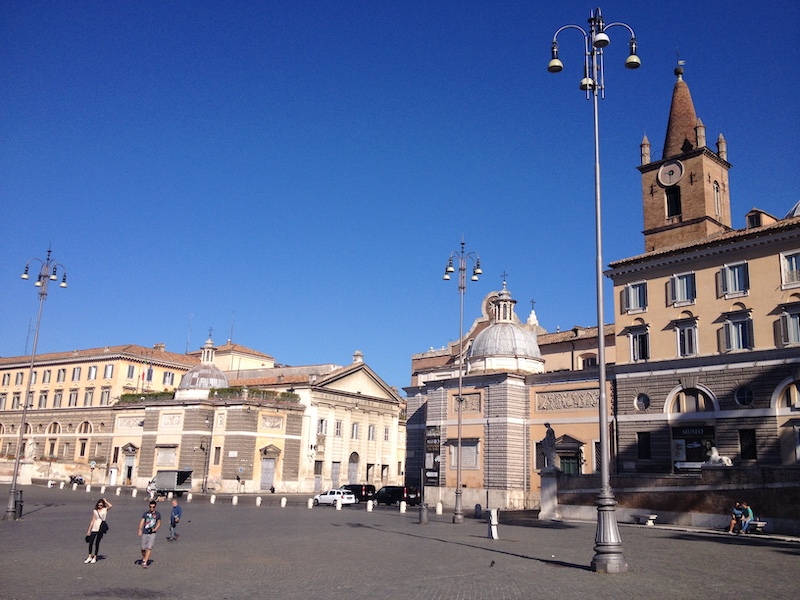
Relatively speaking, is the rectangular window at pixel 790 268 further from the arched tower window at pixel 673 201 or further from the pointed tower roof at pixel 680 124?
the pointed tower roof at pixel 680 124

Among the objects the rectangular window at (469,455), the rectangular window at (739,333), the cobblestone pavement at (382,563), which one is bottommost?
the cobblestone pavement at (382,563)

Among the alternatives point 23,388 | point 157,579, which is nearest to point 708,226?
point 157,579

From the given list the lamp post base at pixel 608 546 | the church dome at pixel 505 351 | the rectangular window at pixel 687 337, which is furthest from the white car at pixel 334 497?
the lamp post base at pixel 608 546

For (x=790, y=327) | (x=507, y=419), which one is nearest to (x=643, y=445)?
(x=790, y=327)

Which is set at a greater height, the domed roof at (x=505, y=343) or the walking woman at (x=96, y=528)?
the domed roof at (x=505, y=343)

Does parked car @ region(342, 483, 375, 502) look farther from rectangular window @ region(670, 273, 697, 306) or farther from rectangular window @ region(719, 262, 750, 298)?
rectangular window @ region(719, 262, 750, 298)

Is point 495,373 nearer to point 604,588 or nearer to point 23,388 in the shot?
point 604,588

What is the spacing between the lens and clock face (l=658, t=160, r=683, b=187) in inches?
1762

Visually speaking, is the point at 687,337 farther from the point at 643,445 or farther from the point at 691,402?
the point at 643,445

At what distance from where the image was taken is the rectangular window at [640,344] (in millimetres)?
39375

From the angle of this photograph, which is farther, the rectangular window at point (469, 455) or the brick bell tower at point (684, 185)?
the rectangular window at point (469, 455)

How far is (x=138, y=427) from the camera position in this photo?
6600cm

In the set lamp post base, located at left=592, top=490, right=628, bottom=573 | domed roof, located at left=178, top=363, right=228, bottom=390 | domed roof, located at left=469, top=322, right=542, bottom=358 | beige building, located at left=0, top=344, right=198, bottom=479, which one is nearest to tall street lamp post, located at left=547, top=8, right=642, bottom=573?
lamp post base, located at left=592, top=490, right=628, bottom=573

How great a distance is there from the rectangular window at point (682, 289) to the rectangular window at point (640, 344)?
229cm
